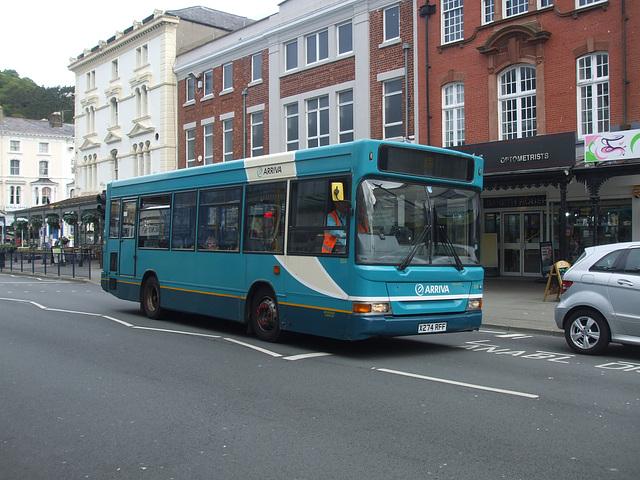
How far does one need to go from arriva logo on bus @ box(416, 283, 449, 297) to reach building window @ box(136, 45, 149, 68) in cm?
3332

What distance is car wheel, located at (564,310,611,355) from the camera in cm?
932

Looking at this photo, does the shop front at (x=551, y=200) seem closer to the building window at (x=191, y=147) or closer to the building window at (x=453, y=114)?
the building window at (x=453, y=114)

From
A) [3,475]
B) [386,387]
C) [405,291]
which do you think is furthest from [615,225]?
[3,475]

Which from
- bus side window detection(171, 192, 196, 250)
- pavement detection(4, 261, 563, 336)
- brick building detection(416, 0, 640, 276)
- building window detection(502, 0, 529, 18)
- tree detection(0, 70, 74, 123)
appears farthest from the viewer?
tree detection(0, 70, 74, 123)

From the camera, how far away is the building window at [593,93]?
1889 centimetres

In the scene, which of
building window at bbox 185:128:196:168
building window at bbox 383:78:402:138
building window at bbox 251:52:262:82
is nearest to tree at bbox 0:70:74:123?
building window at bbox 185:128:196:168

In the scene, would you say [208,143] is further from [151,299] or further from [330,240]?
→ [330,240]

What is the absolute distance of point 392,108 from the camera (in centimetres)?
2459

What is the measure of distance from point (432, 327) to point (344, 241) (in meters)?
1.76

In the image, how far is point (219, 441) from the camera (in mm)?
5316

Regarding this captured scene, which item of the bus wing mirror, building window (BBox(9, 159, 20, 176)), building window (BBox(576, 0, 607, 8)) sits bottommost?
the bus wing mirror

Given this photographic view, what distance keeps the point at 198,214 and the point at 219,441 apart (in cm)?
720

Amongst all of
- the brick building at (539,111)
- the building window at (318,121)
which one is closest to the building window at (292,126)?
the building window at (318,121)

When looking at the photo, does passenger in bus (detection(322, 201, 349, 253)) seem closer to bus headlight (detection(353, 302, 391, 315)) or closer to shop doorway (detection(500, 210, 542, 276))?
bus headlight (detection(353, 302, 391, 315))
